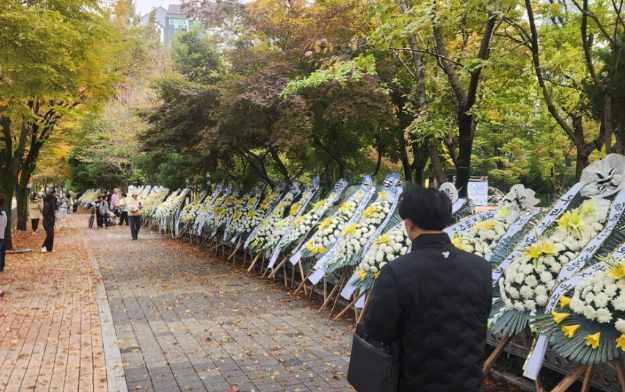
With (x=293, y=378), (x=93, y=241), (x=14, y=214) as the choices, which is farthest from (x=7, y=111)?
(x=14, y=214)

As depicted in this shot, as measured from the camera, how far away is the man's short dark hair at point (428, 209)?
8.23ft

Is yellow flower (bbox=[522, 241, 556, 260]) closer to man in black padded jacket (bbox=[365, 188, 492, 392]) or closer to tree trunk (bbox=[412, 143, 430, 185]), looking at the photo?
man in black padded jacket (bbox=[365, 188, 492, 392])

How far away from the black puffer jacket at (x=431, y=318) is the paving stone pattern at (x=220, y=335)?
2.52m

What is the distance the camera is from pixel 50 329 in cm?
680

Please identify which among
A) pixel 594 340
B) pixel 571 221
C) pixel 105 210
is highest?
pixel 571 221

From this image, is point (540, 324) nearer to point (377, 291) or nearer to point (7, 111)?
point (377, 291)

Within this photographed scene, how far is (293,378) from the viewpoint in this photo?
502 cm

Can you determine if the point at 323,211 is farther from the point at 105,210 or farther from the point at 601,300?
the point at 105,210

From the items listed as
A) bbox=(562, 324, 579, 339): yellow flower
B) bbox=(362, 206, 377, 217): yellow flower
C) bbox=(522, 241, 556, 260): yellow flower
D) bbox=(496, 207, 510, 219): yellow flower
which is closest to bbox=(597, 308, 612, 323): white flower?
bbox=(562, 324, 579, 339): yellow flower

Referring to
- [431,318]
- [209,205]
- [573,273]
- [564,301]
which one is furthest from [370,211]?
[209,205]

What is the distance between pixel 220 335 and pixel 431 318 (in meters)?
4.51

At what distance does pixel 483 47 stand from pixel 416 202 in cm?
375

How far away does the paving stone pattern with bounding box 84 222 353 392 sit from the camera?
16.4 ft

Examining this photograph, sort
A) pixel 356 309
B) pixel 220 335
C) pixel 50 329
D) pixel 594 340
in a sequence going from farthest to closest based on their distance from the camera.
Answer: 1. pixel 356 309
2. pixel 50 329
3. pixel 220 335
4. pixel 594 340
